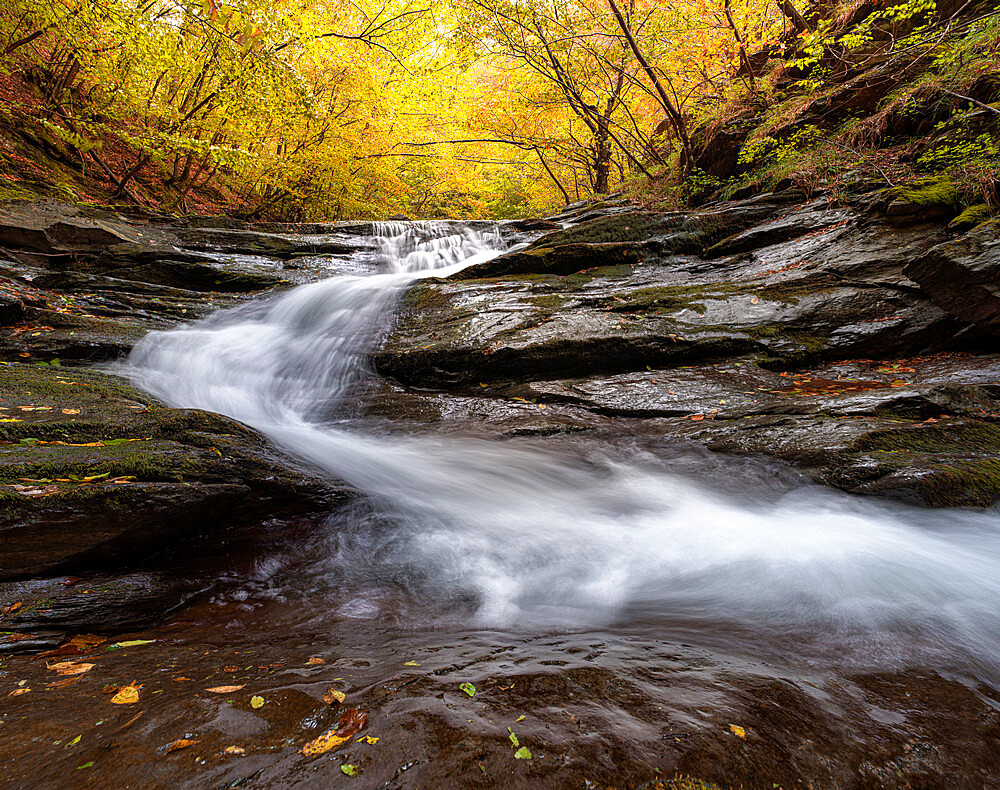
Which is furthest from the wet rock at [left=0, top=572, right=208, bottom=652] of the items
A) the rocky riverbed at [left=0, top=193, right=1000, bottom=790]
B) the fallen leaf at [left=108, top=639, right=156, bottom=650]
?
the fallen leaf at [left=108, top=639, right=156, bottom=650]

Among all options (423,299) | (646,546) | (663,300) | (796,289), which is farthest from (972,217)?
(423,299)

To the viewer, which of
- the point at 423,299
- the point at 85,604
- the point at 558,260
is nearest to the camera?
the point at 85,604

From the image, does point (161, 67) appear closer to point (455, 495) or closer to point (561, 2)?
point (561, 2)

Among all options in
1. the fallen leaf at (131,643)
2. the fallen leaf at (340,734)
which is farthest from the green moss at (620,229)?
the fallen leaf at (340,734)

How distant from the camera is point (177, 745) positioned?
3.79 ft

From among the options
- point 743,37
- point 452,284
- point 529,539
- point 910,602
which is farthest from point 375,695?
point 743,37

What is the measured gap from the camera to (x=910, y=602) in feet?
7.32

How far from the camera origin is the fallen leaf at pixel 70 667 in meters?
1.60

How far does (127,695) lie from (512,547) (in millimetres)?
2057

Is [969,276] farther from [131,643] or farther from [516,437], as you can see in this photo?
[131,643]

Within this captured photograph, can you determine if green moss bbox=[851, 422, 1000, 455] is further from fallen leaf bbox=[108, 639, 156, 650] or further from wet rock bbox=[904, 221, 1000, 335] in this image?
fallen leaf bbox=[108, 639, 156, 650]

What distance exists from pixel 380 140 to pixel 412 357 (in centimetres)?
1064

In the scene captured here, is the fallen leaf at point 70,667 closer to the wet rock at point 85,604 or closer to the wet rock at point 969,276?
the wet rock at point 85,604

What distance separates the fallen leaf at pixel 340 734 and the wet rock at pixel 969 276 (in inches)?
231
